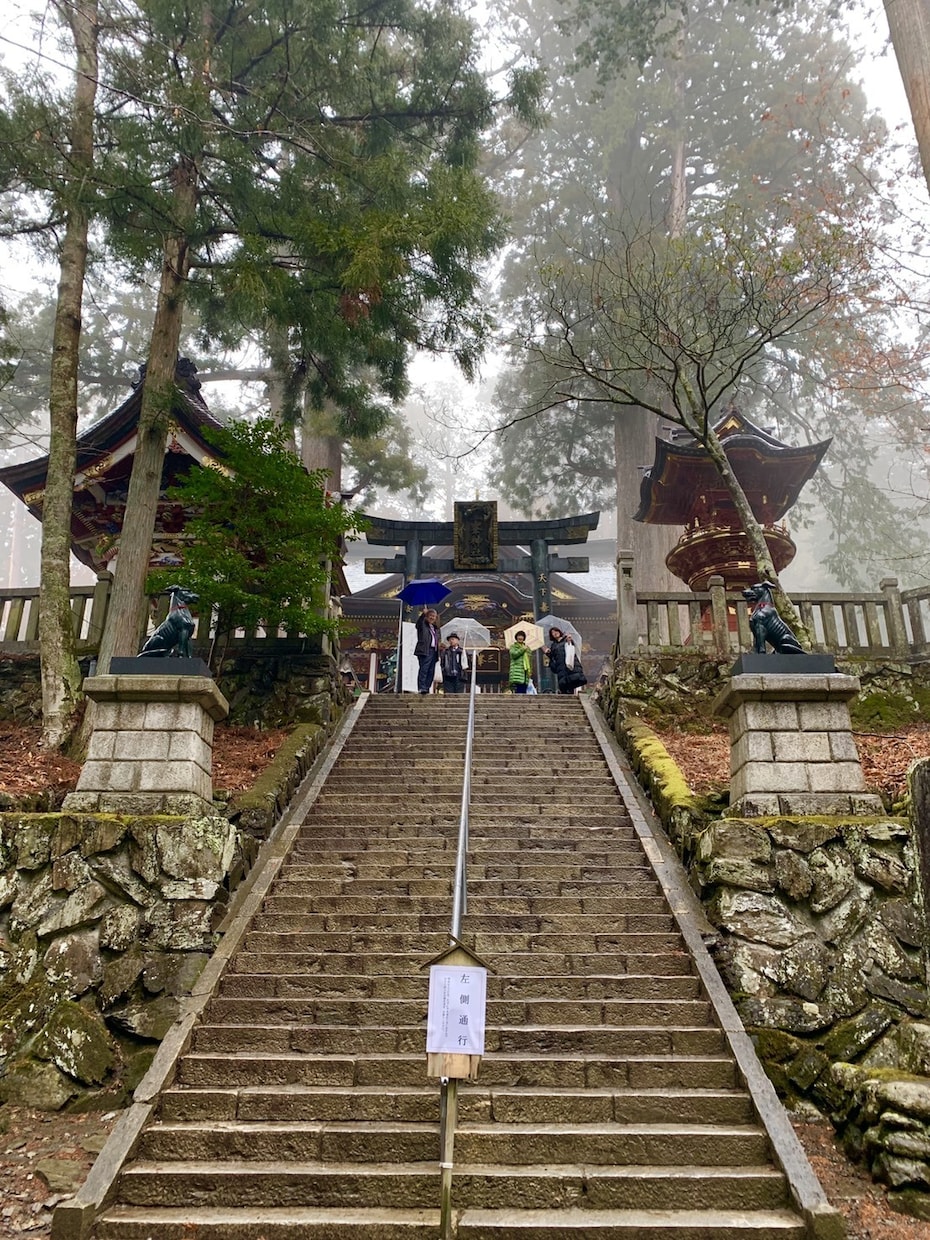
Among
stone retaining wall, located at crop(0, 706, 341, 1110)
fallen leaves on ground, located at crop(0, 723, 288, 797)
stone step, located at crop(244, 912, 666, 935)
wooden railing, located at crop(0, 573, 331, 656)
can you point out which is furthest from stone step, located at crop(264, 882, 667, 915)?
wooden railing, located at crop(0, 573, 331, 656)

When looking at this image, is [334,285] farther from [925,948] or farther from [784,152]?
[784,152]

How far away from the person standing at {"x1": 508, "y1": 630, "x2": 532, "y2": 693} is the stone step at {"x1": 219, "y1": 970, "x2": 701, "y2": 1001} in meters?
8.64

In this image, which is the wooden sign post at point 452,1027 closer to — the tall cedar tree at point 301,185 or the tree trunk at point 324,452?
the tall cedar tree at point 301,185

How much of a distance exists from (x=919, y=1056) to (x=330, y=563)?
28.1 feet

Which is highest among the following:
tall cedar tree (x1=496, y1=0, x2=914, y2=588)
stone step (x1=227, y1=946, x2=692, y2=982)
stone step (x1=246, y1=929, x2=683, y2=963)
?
tall cedar tree (x1=496, y1=0, x2=914, y2=588)

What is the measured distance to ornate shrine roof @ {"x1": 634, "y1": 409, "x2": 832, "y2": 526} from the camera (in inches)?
597

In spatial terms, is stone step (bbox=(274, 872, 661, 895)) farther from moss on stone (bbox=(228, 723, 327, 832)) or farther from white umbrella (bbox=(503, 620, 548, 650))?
white umbrella (bbox=(503, 620, 548, 650))

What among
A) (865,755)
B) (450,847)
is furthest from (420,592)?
(865,755)

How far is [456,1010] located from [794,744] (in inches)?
157

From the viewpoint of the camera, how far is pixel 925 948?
2850 mm

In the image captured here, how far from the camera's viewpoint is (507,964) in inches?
221

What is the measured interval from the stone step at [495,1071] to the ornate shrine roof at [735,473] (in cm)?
1164

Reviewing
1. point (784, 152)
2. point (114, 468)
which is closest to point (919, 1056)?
point (114, 468)

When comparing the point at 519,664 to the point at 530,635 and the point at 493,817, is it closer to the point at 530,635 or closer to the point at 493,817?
the point at 530,635
